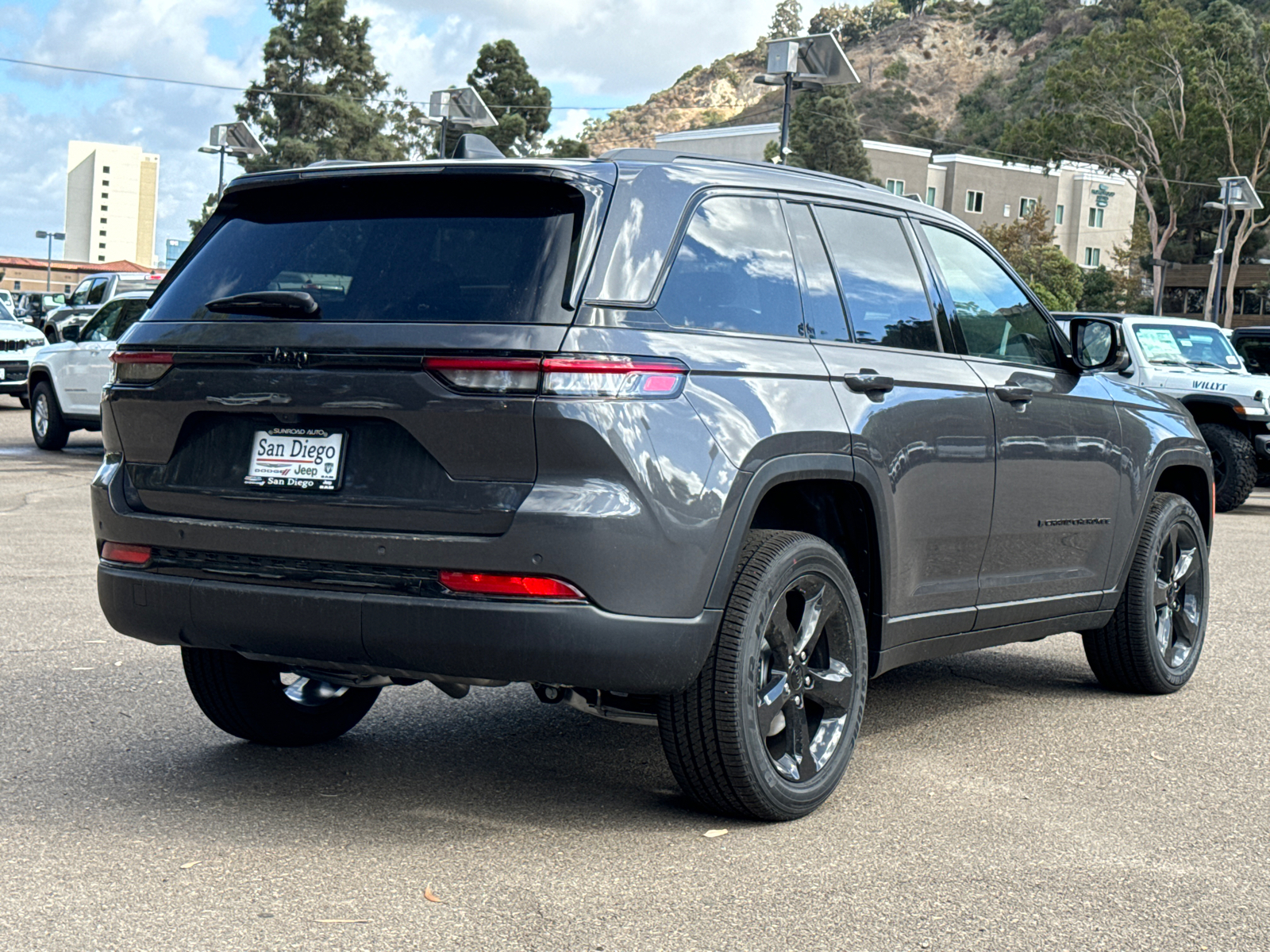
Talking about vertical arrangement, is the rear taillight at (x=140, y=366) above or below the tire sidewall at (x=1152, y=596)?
above

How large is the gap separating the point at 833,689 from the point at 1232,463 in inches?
500

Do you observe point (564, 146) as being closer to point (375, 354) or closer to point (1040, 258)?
point (1040, 258)

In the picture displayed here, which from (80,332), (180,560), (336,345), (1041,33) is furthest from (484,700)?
(1041,33)

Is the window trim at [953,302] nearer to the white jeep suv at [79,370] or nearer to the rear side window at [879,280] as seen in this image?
the rear side window at [879,280]

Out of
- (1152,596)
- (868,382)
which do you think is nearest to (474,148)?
(868,382)

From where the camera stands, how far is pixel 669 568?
13.0ft

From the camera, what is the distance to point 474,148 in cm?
504

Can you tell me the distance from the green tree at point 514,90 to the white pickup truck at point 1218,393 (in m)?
49.5

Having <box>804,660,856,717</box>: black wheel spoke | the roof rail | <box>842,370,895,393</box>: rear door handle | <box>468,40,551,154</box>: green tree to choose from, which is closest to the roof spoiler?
the roof rail

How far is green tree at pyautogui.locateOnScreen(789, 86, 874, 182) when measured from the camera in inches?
3248

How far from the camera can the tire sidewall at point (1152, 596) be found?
6418mm

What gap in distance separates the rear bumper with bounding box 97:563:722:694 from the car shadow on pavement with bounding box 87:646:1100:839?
21.7 inches

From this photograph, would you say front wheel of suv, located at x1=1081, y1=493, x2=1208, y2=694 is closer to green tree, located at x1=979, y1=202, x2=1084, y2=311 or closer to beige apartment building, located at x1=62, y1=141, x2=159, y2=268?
green tree, located at x1=979, y1=202, x2=1084, y2=311

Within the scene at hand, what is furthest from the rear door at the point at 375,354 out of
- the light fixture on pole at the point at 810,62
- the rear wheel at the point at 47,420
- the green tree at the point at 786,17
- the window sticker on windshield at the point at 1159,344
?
the green tree at the point at 786,17
